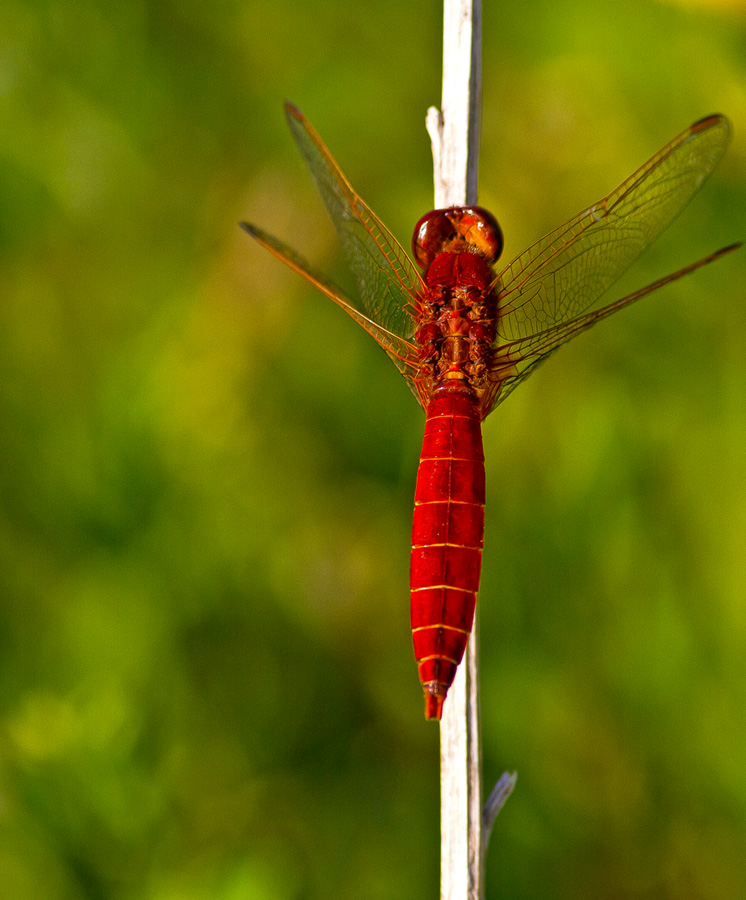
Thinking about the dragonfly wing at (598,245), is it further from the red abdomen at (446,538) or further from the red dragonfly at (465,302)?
the red abdomen at (446,538)

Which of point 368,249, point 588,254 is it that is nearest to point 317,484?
point 368,249

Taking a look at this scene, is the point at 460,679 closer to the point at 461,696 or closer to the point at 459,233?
the point at 461,696

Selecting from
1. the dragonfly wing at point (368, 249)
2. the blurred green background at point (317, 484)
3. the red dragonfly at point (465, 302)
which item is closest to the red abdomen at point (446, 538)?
the red dragonfly at point (465, 302)

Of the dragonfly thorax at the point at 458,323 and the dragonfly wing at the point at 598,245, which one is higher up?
the dragonfly wing at the point at 598,245

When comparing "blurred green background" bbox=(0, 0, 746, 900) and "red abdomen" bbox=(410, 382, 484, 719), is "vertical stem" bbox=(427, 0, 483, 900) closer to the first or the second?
"red abdomen" bbox=(410, 382, 484, 719)

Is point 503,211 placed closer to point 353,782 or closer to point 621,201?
point 621,201

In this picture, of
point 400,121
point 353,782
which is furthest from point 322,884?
point 400,121
